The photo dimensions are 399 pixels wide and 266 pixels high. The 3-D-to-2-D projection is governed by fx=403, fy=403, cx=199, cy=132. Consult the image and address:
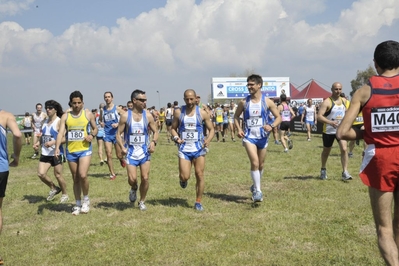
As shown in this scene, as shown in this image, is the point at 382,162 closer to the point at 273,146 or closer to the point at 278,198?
the point at 278,198

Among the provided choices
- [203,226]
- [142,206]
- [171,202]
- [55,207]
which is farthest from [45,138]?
[203,226]

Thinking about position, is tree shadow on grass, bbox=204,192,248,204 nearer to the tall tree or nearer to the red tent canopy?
the red tent canopy

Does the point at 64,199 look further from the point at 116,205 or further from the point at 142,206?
the point at 142,206

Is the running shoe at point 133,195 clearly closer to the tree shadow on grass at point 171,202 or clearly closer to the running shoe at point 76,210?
the tree shadow on grass at point 171,202

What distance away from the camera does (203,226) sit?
618 centimetres

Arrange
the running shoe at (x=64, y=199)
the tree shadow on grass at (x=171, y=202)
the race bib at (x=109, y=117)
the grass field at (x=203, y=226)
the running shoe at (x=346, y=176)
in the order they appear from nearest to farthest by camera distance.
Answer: the grass field at (x=203, y=226) → the tree shadow on grass at (x=171, y=202) → the running shoe at (x=64, y=199) → the running shoe at (x=346, y=176) → the race bib at (x=109, y=117)

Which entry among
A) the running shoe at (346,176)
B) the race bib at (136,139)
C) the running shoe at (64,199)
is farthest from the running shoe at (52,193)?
the running shoe at (346,176)

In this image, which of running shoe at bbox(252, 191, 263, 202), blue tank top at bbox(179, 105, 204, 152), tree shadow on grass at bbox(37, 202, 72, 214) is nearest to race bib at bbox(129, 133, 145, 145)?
blue tank top at bbox(179, 105, 204, 152)

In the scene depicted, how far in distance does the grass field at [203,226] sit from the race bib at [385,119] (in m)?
1.92

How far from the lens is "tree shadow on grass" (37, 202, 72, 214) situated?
7.70 metres

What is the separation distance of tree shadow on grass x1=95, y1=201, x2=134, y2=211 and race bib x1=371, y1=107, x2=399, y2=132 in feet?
17.2

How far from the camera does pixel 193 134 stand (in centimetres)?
720

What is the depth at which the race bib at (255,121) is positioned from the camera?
7.42 meters

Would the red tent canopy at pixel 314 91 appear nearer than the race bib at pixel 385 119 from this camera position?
No
